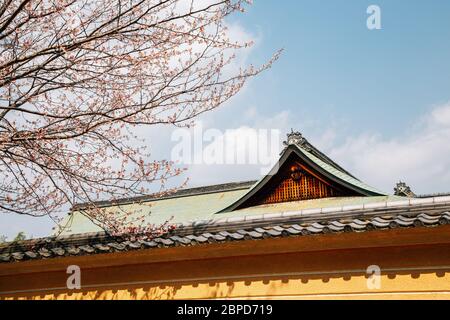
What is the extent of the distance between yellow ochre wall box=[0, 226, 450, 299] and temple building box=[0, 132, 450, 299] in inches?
0.5

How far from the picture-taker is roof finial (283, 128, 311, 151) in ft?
39.8

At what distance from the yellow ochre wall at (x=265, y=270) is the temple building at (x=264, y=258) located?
0.01 meters

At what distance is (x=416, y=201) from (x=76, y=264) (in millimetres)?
4927

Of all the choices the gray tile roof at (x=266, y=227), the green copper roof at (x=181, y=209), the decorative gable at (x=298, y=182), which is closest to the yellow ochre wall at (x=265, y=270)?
the gray tile roof at (x=266, y=227)

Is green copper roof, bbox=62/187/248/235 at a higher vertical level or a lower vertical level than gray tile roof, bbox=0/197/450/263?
higher

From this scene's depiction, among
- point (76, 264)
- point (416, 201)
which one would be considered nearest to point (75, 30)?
point (76, 264)

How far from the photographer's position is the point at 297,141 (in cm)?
1218

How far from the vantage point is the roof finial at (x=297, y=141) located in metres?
12.1

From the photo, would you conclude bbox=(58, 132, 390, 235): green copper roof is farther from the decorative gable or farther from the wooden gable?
the wooden gable

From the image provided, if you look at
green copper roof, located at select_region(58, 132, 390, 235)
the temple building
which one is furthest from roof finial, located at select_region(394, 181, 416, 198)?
the temple building

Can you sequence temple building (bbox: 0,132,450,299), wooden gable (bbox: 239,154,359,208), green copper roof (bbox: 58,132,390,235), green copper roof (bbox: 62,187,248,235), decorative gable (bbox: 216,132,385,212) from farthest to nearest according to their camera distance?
green copper roof (bbox: 62,187,248,235) → wooden gable (bbox: 239,154,359,208) → decorative gable (bbox: 216,132,385,212) → green copper roof (bbox: 58,132,390,235) → temple building (bbox: 0,132,450,299)

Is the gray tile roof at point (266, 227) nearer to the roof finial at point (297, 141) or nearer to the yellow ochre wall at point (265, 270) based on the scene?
the yellow ochre wall at point (265, 270)

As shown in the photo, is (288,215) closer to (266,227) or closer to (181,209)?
(266,227)
